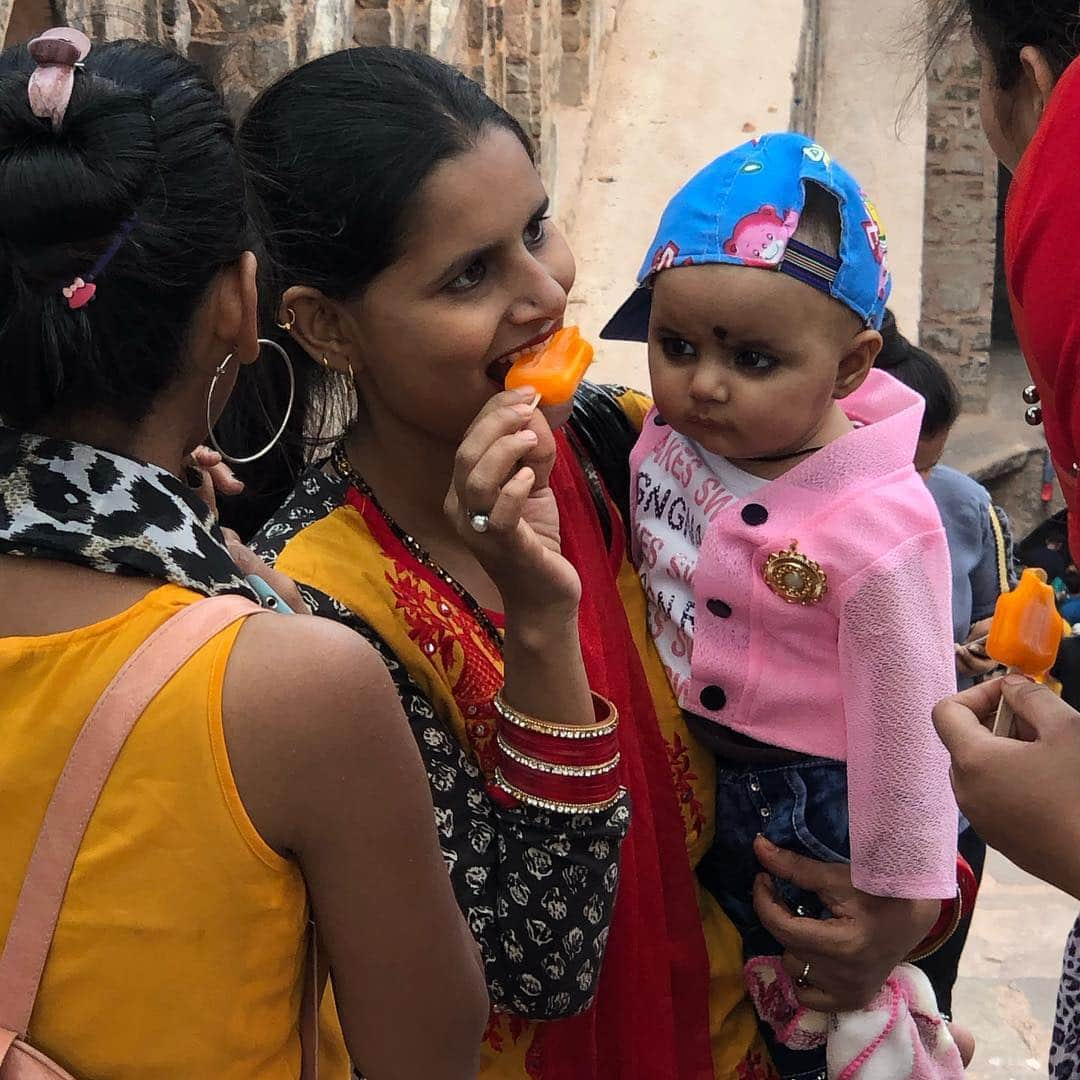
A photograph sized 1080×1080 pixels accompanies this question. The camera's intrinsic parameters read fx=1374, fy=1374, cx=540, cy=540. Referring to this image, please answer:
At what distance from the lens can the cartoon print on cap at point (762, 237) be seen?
5.68 feet

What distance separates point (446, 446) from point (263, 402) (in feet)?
0.91

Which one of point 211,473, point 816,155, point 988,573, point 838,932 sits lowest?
point 988,573

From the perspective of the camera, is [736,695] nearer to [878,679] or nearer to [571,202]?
[878,679]

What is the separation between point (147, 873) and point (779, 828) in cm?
91

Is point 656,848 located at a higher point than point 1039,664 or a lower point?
lower

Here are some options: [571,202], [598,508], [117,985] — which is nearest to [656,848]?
[598,508]

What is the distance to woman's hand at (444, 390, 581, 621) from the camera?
1483mm

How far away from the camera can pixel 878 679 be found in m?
1.71

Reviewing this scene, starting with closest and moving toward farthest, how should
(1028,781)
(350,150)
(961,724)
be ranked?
Result: (1028,781)
(961,724)
(350,150)

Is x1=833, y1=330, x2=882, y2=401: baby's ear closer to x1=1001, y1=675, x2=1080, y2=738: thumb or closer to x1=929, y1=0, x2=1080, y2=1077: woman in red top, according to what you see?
x1=929, y1=0, x2=1080, y2=1077: woman in red top

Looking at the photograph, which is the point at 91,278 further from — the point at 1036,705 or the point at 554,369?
the point at 1036,705

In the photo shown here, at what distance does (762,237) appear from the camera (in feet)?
5.72

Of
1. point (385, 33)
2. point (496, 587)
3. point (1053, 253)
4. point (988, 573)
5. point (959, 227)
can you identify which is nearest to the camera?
point (1053, 253)

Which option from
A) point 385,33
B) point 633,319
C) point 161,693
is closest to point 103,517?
point 161,693
